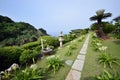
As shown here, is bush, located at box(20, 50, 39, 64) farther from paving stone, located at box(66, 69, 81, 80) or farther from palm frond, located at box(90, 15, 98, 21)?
palm frond, located at box(90, 15, 98, 21)

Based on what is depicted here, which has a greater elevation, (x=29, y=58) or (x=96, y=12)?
(x=96, y=12)

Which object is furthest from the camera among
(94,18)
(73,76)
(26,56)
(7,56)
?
(94,18)

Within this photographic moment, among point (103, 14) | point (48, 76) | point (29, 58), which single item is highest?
point (103, 14)

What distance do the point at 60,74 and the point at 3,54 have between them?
597 centimetres

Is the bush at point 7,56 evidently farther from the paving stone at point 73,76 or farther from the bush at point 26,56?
the paving stone at point 73,76

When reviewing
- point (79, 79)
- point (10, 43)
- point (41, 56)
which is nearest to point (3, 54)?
point (41, 56)

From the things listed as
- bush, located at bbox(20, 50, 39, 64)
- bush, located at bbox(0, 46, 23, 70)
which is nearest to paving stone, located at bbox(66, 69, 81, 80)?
bush, located at bbox(20, 50, 39, 64)

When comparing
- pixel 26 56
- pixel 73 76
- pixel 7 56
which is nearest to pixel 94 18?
pixel 26 56

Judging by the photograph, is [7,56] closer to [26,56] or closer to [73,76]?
[26,56]

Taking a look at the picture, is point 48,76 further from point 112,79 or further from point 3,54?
point 3,54

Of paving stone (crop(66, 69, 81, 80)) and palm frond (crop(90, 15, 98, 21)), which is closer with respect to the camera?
paving stone (crop(66, 69, 81, 80))

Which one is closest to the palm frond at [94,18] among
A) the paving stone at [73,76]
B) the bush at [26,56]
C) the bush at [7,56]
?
the bush at [26,56]

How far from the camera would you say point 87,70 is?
681 centimetres

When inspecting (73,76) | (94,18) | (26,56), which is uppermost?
(94,18)
